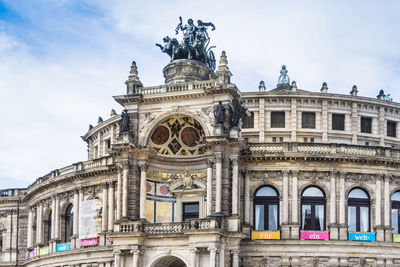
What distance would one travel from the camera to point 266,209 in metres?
55.9

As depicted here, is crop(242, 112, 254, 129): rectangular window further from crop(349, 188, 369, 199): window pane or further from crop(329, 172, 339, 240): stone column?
crop(349, 188, 369, 199): window pane

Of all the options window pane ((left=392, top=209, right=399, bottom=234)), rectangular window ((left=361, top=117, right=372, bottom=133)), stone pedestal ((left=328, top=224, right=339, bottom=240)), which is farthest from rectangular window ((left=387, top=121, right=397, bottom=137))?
stone pedestal ((left=328, top=224, right=339, bottom=240))

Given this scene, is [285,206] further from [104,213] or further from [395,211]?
[104,213]

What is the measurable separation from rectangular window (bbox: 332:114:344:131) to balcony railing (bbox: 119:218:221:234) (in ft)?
69.9

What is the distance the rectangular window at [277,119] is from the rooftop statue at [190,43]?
1088cm

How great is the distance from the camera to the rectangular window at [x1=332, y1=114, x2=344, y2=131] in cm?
6719

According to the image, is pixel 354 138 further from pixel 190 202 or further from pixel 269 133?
pixel 190 202

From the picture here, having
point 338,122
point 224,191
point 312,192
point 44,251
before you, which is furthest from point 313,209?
point 44,251

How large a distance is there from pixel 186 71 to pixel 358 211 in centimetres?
1764

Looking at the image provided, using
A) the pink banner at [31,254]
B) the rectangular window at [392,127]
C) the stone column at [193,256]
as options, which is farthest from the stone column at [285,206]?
the pink banner at [31,254]

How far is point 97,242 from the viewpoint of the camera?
61.1 m

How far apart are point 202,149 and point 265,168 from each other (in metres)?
5.19

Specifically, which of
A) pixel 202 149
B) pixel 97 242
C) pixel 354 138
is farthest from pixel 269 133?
pixel 97 242

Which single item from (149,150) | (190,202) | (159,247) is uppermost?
(149,150)
